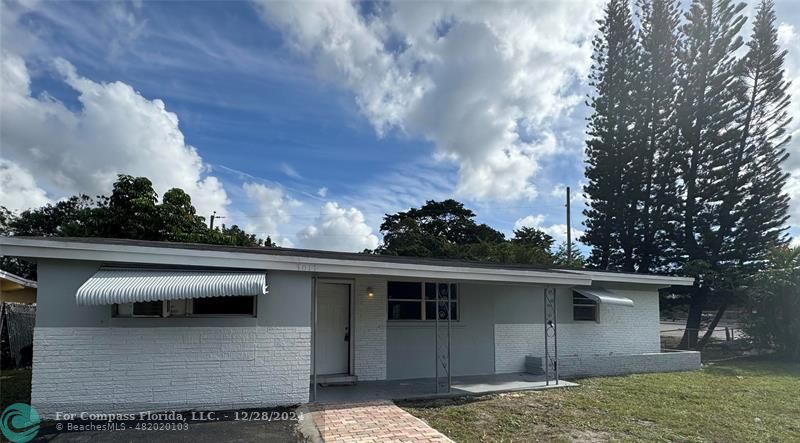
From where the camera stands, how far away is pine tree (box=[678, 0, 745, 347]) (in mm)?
25016

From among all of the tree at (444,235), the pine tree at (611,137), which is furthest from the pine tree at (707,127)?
the tree at (444,235)

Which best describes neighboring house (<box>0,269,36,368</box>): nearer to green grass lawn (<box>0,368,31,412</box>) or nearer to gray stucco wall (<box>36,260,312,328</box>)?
green grass lawn (<box>0,368,31,412</box>)

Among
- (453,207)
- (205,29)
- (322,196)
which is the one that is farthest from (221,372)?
(453,207)

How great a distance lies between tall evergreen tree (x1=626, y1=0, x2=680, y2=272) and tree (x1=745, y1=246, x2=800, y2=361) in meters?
9.14

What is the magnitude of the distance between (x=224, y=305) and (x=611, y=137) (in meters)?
27.1

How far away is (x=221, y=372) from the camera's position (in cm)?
761

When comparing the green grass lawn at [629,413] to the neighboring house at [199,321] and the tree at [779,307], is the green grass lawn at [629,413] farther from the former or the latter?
the tree at [779,307]

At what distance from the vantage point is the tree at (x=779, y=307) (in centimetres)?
1664

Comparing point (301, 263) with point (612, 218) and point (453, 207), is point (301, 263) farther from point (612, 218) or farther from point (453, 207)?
point (453, 207)

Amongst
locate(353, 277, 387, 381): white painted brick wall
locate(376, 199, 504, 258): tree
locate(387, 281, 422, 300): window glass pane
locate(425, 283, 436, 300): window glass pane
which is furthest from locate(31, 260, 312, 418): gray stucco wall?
locate(376, 199, 504, 258): tree

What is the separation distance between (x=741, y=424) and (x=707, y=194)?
843 inches


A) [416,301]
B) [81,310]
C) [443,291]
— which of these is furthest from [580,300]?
[81,310]

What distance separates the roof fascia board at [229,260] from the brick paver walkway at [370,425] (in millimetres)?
2183

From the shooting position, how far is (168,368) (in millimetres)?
7379
